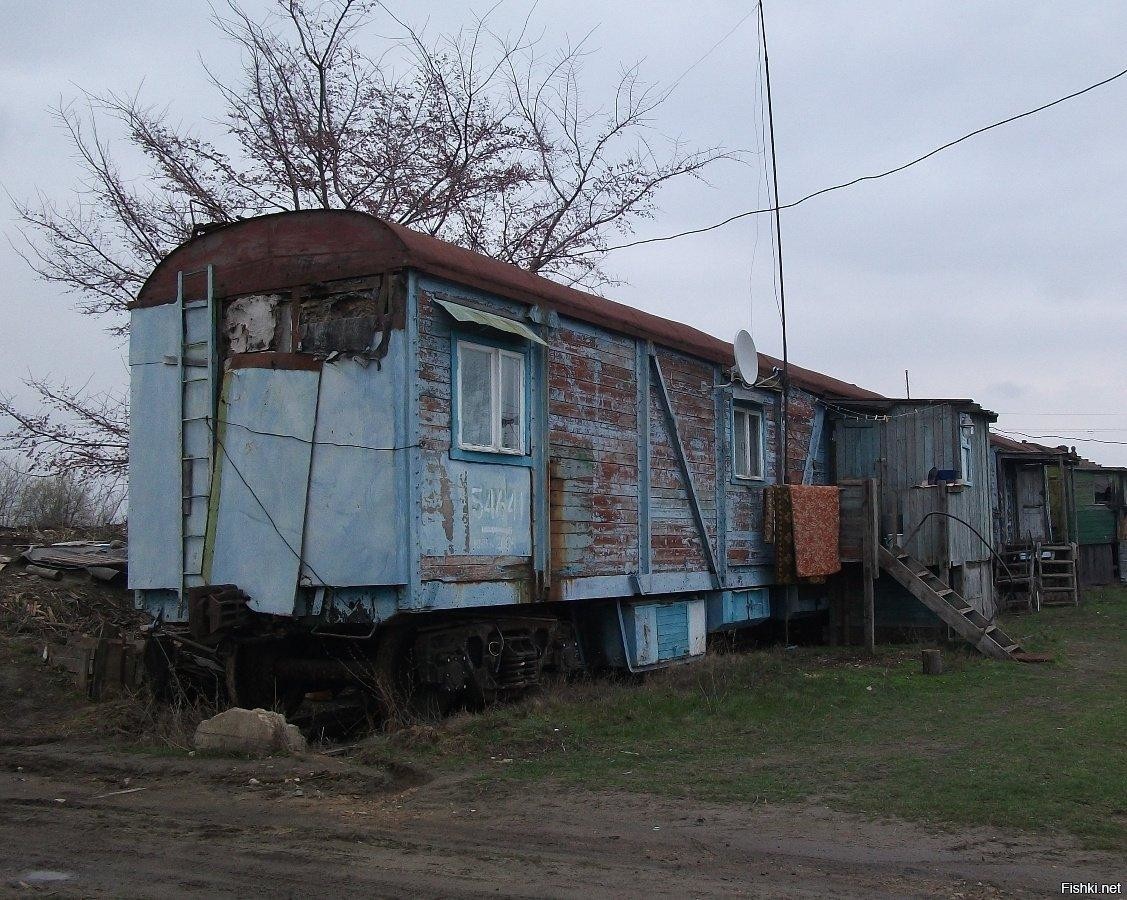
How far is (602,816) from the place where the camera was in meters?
6.27

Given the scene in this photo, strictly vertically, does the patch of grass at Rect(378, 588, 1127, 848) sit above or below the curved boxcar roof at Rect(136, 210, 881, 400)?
below

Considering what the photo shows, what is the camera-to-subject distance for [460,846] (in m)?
5.64

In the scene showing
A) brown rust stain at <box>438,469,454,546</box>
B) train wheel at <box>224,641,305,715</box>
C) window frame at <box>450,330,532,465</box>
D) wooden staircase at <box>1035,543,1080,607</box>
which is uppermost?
window frame at <box>450,330,532,465</box>

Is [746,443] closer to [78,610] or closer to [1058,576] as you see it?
[78,610]

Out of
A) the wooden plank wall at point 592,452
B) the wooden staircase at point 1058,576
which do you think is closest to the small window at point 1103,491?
the wooden staircase at point 1058,576

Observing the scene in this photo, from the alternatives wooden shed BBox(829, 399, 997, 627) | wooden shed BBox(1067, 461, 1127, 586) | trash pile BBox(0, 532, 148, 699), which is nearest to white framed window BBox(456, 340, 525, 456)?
trash pile BBox(0, 532, 148, 699)

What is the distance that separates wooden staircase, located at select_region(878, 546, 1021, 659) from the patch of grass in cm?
43

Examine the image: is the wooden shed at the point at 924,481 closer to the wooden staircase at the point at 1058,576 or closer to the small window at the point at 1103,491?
the wooden staircase at the point at 1058,576

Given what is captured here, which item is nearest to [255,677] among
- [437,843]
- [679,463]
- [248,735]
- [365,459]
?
[248,735]

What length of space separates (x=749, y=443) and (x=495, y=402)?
5783 mm

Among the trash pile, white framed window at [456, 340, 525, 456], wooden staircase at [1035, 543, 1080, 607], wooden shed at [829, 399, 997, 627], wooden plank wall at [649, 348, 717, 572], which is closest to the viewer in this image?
white framed window at [456, 340, 525, 456]

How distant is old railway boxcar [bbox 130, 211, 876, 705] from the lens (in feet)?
27.8

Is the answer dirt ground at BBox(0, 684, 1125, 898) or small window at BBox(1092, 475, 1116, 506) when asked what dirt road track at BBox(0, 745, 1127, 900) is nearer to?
dirt ground at BBox(0, 684, 1125, 898)

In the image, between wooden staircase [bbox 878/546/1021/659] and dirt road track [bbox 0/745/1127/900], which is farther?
wooden staircase [bbox 878/546/1021/659]
